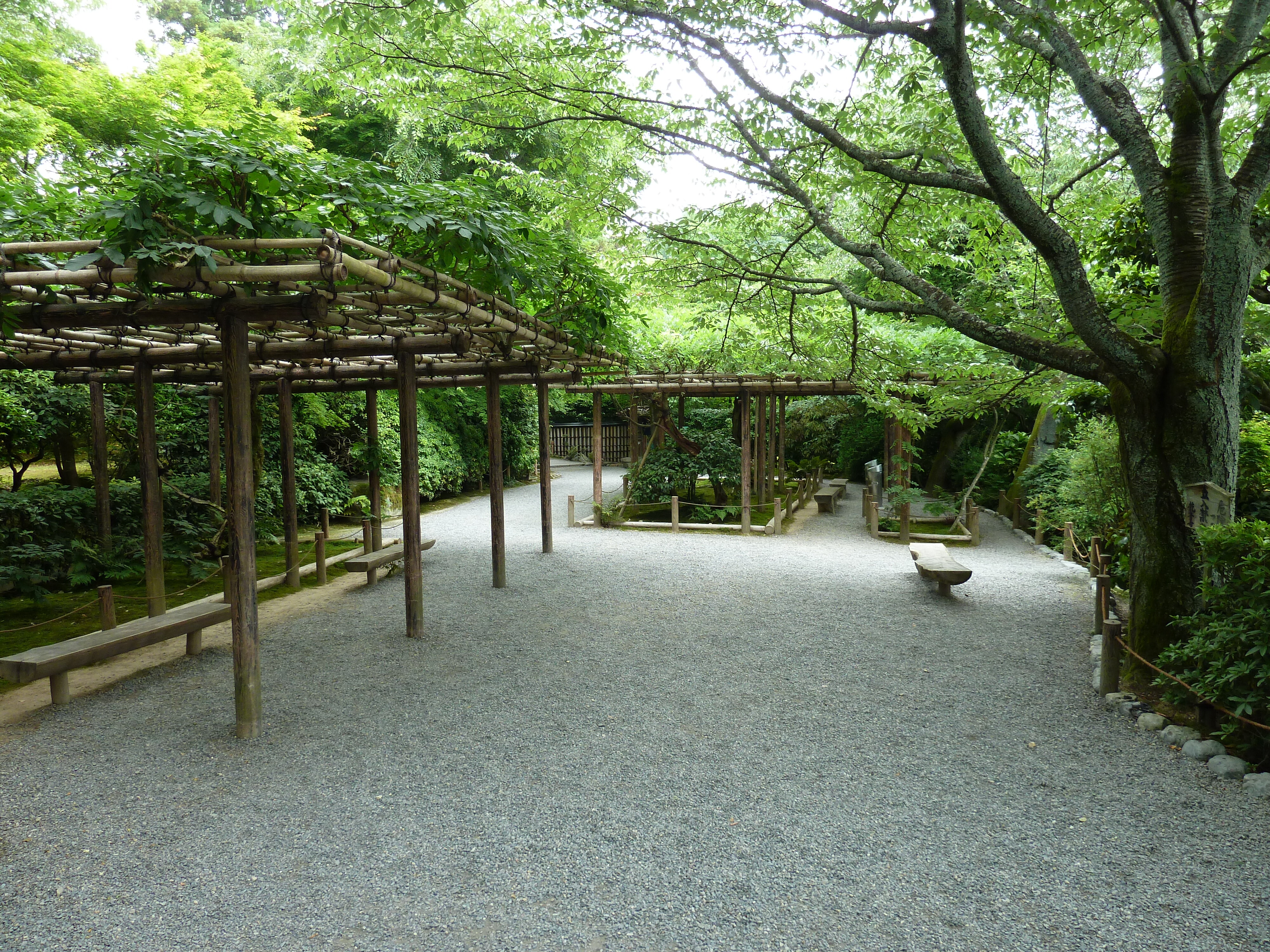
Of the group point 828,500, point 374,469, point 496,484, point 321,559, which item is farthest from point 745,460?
point 321,559

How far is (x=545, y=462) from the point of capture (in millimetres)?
11219

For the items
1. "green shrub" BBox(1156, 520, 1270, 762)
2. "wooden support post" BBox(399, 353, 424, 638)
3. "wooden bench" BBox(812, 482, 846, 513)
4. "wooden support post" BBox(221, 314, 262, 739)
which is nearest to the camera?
"green shrub" BBox(1156, 520, 1270, 762)

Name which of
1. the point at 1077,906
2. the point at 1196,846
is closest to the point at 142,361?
the point at 1077,906

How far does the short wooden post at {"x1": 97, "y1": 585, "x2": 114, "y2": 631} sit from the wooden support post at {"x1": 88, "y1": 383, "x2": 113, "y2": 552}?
2.89 meters

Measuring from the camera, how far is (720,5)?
610cm

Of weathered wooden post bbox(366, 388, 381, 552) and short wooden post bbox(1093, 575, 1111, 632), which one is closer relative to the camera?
short wooden post bbox(1093, 575, 1111, 632)

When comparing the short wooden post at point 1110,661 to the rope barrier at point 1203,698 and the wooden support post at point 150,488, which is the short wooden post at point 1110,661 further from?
the wooden support post at point 150,488

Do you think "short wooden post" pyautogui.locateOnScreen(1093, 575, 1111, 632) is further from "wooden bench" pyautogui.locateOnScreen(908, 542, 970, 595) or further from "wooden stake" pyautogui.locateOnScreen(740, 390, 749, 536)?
"wooden stake" pyautogui.locateOnScreen(740, 390, 749, 536)

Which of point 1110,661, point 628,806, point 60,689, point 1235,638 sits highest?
point 1235,638

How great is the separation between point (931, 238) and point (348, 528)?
36.7 feet

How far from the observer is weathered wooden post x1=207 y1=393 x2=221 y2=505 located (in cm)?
938

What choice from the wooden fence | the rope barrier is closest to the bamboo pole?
the rope barrier

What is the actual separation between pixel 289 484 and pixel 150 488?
247 centimetres

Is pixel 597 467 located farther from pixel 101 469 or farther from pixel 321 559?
pixel 101 469
